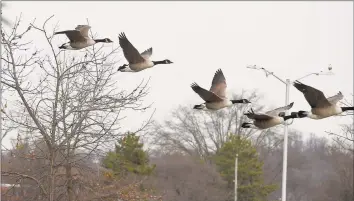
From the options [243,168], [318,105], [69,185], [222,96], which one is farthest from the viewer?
[243,168]

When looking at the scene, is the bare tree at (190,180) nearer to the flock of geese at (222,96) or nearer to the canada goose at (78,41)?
the flock of geese at (222,96)

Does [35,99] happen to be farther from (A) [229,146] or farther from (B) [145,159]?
(A) [229,146]

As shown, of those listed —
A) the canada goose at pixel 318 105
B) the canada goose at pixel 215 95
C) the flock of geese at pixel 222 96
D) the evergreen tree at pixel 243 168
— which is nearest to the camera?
the canada goose at pixel 318 105

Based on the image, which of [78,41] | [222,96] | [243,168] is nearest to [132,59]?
[78,41]

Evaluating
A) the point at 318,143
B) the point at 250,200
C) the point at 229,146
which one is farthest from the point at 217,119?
the point at 318,143

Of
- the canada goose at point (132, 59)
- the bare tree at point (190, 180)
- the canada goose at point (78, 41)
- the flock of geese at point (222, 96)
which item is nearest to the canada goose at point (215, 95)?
the flock of geese at point (222, 96)

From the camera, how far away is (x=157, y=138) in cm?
4538

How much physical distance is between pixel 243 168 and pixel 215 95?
22.0 metres

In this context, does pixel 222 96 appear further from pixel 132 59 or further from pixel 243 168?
pixel 243 168

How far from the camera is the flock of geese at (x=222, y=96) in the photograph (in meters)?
7.36

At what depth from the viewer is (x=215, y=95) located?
26.4 feet

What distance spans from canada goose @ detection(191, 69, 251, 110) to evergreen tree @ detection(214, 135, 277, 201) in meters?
18.8

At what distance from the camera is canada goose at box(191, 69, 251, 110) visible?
25.7 feet

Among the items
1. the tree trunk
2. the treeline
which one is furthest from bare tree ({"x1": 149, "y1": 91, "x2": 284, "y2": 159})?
the tree trunk
